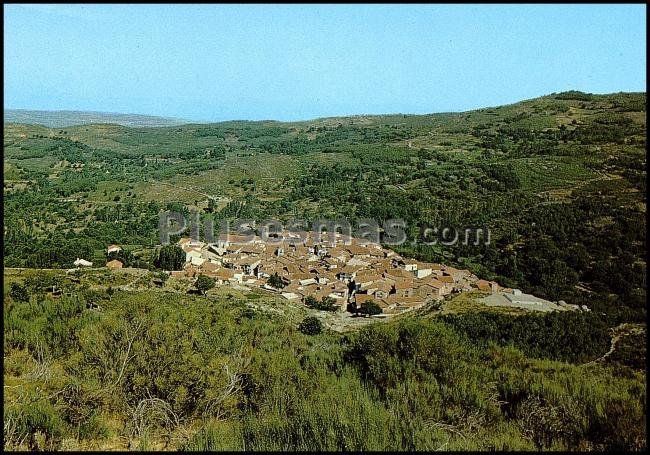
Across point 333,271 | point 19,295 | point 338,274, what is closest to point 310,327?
point 19,295

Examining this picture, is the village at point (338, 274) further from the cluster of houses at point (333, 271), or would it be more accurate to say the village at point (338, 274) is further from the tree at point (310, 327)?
the tree at point (310, 327)

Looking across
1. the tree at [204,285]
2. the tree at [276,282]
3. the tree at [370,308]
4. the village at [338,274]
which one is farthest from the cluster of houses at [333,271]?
the tree at [204,285]

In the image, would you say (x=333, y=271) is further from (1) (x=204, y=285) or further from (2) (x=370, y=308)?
(1) (x=204, y=285)

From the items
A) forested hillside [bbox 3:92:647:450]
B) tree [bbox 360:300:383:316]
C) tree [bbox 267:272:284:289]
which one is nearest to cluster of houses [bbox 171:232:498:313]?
tree [bbox 267:272:284:289]

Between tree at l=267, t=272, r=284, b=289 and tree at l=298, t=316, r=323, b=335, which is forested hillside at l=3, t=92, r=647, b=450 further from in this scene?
tree at l=267, t=272, r=284, b=289

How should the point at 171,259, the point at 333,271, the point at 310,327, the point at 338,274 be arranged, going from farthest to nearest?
1. the point at 333,271
2. the point at 338,274
3. the point at 171,259
4. the point at 310,327
